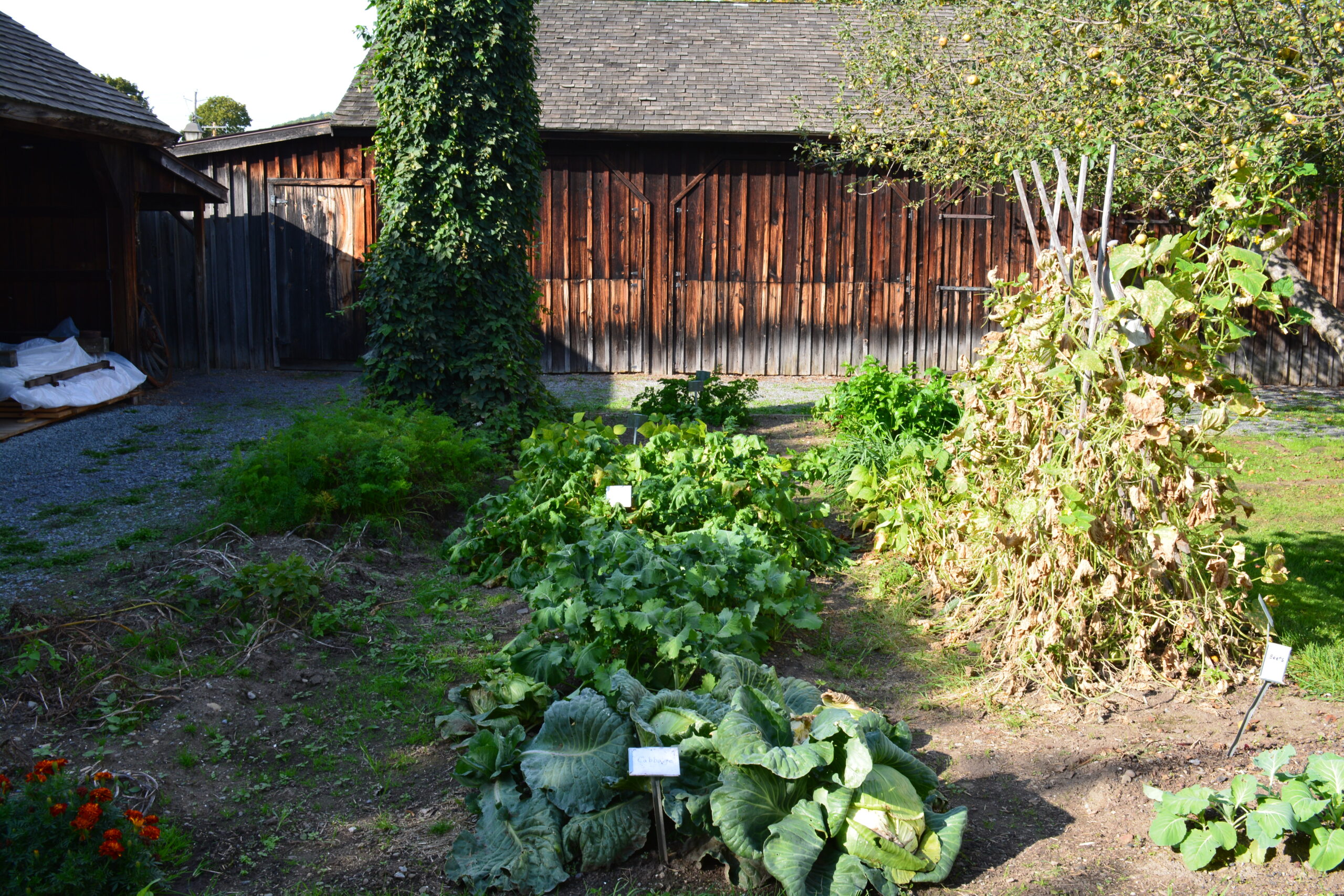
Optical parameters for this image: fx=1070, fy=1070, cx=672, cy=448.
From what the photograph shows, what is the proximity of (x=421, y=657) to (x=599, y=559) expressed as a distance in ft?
2.87

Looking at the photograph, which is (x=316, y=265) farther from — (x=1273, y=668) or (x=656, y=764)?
(x=1273, y=668)

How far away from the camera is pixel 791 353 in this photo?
14008 millimetres

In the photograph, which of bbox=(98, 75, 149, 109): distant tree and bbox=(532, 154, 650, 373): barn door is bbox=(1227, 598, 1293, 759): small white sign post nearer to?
bbox=(532, 154, 650, 373): barn door

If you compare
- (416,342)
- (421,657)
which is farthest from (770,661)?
(416,342)

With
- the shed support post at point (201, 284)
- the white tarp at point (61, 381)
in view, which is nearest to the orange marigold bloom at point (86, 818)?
the white tarp at point (61, 381)

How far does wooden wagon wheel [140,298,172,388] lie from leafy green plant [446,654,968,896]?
1009 centimetres

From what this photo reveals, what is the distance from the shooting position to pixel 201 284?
496 inches

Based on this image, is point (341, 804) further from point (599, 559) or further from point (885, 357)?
point (885, 357)

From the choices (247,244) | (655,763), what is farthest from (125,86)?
(655,763)

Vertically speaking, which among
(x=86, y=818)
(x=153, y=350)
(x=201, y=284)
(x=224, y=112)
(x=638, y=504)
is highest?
(x=224, y=112)

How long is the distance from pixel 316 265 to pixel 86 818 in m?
11.9

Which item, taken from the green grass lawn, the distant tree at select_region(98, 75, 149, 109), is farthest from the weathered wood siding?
the distant tree at select_region(98, 75, 149, 109)

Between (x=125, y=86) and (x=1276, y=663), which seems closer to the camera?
(x=1276, y=663)

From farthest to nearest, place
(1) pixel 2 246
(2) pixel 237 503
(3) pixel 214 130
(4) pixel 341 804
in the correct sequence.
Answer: (3) pixel 214 130
(1) pixel 2 246
(2) pixel 237 503
(4) pixel 341 804
